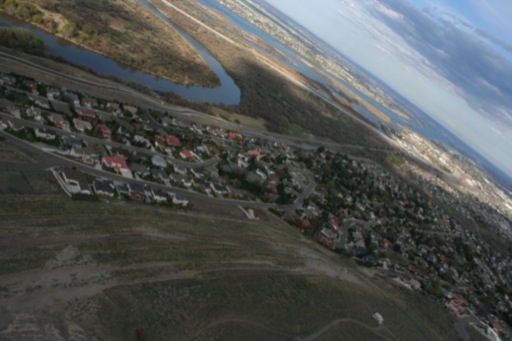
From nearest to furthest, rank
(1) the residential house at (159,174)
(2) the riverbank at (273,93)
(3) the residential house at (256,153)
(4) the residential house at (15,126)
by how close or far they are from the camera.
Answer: (4) the residential house at (15,126)
(1) the residential house at (159,174)
(3) the residential house at (256,153)
(2) the riverbank at (273,93)

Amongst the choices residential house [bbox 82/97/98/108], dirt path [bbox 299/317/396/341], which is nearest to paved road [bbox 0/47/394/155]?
residential house [bbox 82/97/98/108]

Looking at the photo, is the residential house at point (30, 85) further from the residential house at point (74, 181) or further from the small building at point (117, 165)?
the residential house at point (74, 181)

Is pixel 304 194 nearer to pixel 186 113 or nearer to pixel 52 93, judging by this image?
pixel 186 113

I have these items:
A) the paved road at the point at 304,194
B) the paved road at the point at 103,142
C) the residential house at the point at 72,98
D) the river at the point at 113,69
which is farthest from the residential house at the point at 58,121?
the paved road at the point at 304,194

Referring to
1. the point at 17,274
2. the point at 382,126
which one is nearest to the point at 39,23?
the point at 17,274

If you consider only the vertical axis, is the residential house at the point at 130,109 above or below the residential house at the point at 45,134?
above

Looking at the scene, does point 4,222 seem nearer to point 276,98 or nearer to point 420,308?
point 420,308
